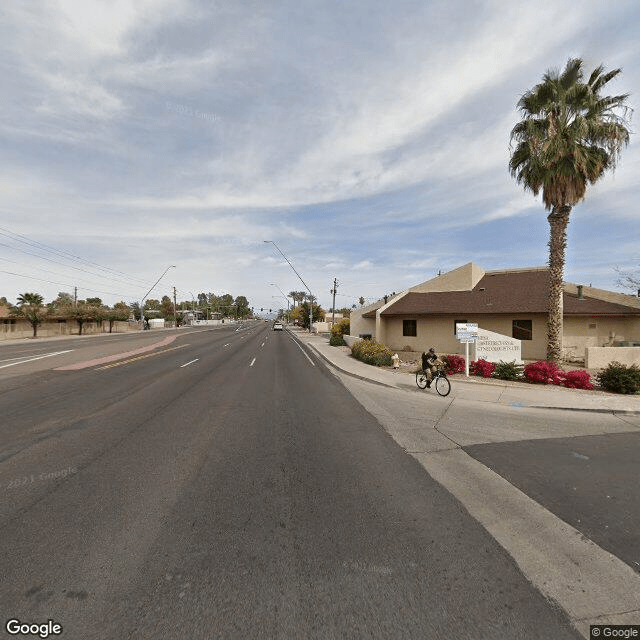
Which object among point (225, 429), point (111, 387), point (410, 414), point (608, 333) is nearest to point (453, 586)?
point (225, 429)

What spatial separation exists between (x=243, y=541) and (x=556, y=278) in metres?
16.4

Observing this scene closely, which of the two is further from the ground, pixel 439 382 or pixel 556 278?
pixel 556 278

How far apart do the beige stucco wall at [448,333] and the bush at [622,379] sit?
9.40 meters

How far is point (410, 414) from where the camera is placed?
8430mm

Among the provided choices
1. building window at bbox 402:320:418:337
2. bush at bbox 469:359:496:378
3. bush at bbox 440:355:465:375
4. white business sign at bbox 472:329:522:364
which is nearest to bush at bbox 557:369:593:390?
bush at bbox 469:359:496:378

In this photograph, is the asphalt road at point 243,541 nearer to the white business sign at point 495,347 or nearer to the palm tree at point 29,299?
the white business sign at point 495,347

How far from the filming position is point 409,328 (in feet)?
79.1

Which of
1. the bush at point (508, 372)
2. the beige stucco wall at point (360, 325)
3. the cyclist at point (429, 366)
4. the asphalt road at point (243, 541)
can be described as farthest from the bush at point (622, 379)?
the beige stucco wall at point (360, 325)

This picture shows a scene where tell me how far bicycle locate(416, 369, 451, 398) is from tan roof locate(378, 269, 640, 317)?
37.0 feet

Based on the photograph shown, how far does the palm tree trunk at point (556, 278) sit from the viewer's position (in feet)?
47.2

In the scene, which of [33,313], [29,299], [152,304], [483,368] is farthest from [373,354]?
[152,304]

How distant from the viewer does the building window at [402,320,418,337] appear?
77.9 ft

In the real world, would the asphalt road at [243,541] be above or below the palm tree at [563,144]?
below

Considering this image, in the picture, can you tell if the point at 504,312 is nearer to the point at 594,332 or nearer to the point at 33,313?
the point at 594,332
